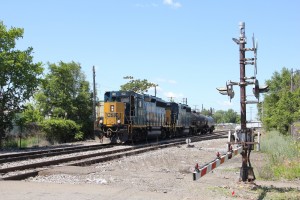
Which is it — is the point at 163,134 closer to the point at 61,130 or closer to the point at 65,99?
the point at 61,130

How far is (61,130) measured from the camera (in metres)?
37.4

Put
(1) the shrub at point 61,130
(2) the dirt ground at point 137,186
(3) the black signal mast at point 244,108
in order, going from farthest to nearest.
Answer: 1. (1) the shrub at point 61,130
2. (3) the black signal mast at point 244,108
3. (2) the dirt ground at point 137,186

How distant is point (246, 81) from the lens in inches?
403

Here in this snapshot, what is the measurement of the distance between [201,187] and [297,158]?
26.4 feet

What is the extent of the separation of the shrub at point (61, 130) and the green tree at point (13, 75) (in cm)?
843

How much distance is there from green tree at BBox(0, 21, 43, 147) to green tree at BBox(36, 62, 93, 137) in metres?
14.7

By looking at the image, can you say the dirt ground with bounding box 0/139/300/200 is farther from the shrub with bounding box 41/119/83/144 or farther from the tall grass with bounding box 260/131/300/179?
the shrub with bounding box 41/119/83/144

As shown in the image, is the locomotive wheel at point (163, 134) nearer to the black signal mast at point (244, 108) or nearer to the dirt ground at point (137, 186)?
the dirt ground at point (137, 186)

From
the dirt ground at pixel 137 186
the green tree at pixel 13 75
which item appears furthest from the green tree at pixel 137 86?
the dirt ground at pixel 137 186

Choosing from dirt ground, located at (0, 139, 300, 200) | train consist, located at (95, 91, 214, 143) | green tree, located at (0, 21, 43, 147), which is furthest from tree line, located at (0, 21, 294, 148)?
dirt ground, located at (0, 139, 300, 200)

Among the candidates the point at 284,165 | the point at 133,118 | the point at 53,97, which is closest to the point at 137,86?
the point at 53,97

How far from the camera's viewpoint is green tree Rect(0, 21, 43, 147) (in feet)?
86.3

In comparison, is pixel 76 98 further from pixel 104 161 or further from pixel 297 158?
pixel 297 158

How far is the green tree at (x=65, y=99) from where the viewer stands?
43.0 metres
